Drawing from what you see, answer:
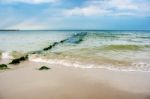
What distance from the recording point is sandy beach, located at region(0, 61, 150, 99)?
17.5 ft

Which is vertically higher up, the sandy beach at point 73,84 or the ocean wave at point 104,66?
the sandy beach at point 73,84

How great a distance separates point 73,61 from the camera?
9805 millimetres

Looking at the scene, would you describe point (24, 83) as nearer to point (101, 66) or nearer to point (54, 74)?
point (54, 74)

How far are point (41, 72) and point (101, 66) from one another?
2.28m

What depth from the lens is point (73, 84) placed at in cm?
619

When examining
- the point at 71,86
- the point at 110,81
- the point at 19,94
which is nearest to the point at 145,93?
the point at 110,81

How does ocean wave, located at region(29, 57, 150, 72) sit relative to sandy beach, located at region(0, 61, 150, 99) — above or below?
below

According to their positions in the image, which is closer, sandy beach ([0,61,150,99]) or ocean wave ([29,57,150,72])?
sandy beach ([0,61,150,99])

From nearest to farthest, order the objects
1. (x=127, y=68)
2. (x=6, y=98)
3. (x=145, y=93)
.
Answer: (x=6, y=98) → (x=145, y=93) → (x=127, y=68)

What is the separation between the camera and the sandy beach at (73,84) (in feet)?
17.5

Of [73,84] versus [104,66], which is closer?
[73,84]

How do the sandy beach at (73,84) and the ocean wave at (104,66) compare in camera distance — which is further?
the ocean wave at (104,66)

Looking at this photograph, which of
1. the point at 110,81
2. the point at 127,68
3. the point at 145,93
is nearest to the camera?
the point at 145,93

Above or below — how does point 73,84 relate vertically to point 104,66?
above
